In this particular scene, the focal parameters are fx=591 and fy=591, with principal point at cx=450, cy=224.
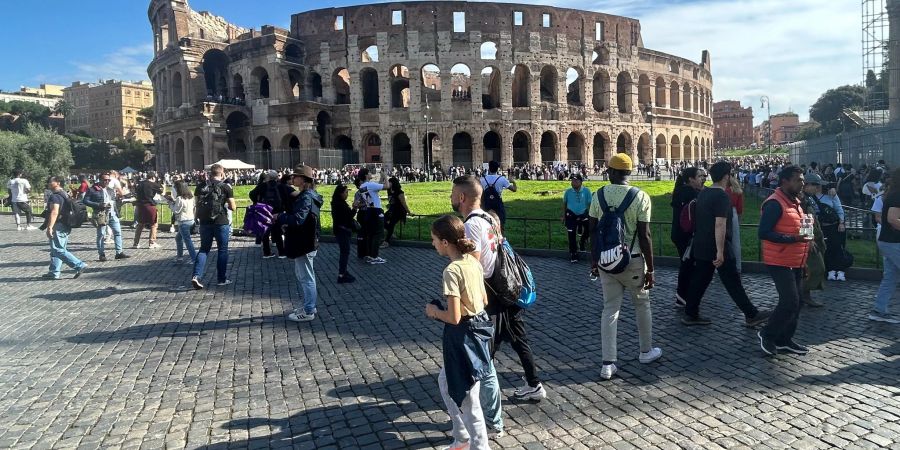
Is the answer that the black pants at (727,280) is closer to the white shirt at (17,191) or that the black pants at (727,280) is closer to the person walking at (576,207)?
the person walking at (576,207)

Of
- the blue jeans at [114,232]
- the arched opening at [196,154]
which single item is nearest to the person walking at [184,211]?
the blue jeans at [114,232]

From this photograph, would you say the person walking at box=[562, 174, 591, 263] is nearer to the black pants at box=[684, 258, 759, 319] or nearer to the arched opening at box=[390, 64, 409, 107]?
the black pants at box=[684, 258, 759, 319]

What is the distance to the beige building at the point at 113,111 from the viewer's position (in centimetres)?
10644

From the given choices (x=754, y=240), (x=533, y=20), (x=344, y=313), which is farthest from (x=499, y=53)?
(x=344, y=313)

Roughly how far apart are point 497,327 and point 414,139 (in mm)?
38522

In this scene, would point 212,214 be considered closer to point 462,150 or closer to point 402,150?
point 462,150

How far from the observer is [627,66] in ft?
148

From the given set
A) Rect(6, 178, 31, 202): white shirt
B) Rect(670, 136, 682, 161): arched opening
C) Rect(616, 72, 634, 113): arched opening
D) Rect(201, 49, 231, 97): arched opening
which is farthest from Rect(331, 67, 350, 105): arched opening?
Rect(6, 178, 31, 202): white shirt

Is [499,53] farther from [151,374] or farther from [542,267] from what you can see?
[151,374]

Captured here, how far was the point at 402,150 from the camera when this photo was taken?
1784 inches

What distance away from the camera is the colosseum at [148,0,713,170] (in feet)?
134

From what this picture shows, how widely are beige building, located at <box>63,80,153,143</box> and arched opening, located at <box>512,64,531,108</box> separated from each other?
273ft

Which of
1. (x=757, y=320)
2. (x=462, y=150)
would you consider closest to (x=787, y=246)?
(x=757, y=320)

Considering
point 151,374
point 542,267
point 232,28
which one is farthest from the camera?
point 232,28
